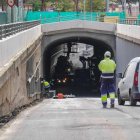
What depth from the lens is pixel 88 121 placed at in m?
14.0

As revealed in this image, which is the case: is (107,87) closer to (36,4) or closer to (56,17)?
(56,17)

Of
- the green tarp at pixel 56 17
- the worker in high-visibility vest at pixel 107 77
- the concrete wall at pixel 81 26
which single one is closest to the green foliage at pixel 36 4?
the green tarp at pixel 56 17

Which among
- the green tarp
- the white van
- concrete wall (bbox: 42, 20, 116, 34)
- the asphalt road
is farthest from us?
the green tarp

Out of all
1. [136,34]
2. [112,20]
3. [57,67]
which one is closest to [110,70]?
[136,34]

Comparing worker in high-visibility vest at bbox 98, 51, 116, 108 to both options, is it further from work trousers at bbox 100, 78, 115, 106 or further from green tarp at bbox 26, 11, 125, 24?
green tarp at bbox 26, 11, 125, 24

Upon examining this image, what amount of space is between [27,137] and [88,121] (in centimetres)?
299

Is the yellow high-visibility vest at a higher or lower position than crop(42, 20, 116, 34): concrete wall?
higher

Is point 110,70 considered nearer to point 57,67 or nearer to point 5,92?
point 5,92

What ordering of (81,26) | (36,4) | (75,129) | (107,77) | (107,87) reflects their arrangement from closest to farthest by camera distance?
(75,129)
(107,77)
(107,87)
(81,26)
(36,4)

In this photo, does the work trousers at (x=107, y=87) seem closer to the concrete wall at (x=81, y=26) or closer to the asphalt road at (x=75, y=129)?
the asphalt road at (x=75, y=129)

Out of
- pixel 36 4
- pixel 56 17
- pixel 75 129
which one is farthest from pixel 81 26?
pixel 75 129

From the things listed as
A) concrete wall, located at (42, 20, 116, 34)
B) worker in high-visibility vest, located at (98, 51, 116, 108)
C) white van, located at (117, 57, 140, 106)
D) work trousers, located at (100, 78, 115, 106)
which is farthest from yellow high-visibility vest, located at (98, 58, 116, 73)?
concrete wall, located at (42, 20, 116, 34)

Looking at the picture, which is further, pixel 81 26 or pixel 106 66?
pixel 81 26

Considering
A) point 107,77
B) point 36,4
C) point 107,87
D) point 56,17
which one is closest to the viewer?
point 107,77
